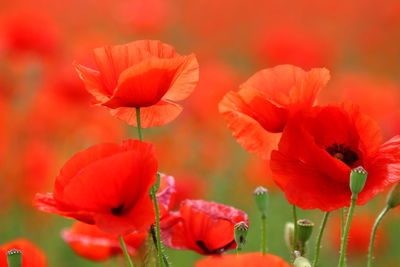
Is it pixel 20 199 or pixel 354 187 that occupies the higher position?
pixel 354 187

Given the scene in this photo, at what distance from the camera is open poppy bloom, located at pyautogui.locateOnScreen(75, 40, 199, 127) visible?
900 millimetres

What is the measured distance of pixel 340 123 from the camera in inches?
36.9

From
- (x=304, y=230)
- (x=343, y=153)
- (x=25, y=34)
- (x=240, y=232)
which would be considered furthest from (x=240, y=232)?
(x=25, y=34)

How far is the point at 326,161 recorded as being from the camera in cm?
88

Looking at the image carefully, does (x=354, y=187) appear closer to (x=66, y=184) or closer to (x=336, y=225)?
(x=66, y=184)

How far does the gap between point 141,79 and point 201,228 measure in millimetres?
204

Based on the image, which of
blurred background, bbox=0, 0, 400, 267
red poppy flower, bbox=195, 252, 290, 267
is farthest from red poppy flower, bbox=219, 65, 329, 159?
blurred background, bbox=0, 0, 400, 267

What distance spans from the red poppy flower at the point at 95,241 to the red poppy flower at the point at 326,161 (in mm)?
279

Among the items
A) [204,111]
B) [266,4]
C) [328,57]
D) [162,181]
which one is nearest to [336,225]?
[204,111]

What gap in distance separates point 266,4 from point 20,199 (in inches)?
184

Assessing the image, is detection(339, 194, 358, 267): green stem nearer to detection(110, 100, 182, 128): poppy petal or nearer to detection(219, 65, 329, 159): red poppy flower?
detection(219, 65, 329, 159): red poppy flower

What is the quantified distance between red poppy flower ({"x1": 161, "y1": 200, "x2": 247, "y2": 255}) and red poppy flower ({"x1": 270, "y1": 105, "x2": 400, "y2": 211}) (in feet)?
0.36

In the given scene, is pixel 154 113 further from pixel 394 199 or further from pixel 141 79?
pixel 394 199

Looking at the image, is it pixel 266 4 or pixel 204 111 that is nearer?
pixel 204 111
